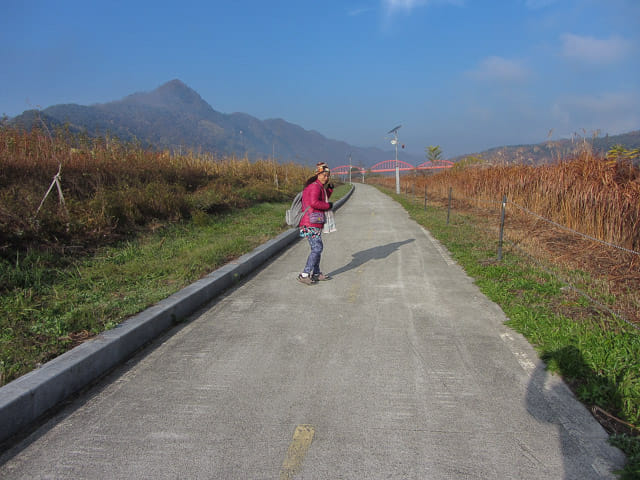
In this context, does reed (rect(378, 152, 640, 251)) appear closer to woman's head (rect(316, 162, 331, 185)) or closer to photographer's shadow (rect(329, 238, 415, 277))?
photographer's shadow (rect(329, 238, 415, 277))

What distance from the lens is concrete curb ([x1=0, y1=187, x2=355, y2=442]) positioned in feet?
9.12

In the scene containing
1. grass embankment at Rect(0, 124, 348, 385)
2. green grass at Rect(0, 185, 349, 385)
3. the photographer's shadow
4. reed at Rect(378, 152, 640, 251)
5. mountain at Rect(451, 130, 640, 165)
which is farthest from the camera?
mountain at Rect(451, 130, 640, 165)

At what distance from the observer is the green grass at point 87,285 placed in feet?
12.3

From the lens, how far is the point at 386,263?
26.1ft

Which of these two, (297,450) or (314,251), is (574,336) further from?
(314,251)

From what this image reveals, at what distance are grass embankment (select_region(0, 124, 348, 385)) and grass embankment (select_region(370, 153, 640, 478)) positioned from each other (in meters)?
4.11

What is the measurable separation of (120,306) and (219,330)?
1134 millimetres

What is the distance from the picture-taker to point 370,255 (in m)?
8.74

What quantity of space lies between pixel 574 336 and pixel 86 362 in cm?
432

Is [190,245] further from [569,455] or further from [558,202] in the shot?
[558,202]

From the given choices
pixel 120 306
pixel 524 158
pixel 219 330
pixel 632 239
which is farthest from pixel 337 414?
pixel 524 158

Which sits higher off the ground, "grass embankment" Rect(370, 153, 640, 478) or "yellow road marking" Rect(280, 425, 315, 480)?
"grass embankment" Rect(370, 153, 640, 478)

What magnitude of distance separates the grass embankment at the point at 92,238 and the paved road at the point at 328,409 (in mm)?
840

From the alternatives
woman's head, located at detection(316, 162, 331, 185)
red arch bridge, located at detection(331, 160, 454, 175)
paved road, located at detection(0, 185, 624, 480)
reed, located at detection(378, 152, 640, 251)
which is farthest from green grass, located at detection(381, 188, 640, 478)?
red arch bridge, located at detection(331, 160, 454, 175)
